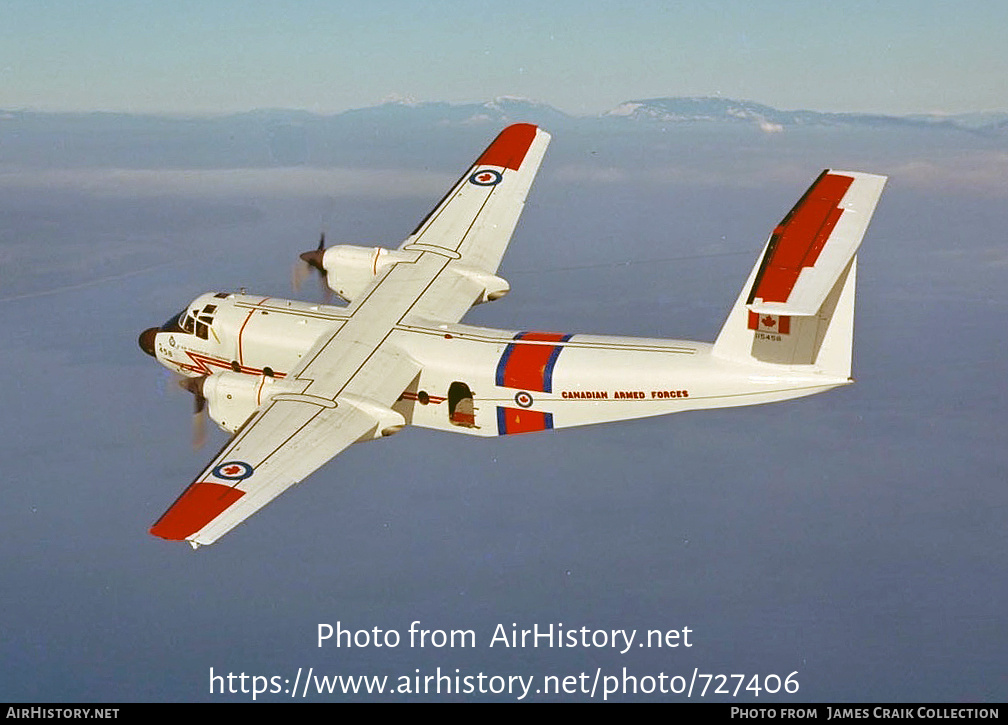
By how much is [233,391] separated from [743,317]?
13463 millimetres

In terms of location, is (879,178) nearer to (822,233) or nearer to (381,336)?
(822,233)

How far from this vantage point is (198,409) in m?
38.3

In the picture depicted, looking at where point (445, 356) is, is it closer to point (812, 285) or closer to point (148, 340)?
point (148, 340)

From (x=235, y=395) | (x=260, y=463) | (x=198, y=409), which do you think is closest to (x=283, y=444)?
(x=260, y=463)

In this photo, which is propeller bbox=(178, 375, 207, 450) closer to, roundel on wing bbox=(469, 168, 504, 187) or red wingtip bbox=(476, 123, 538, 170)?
roundel on wing bbox=(469, 168, 504, 187)

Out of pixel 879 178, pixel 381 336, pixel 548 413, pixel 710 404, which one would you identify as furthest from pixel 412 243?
pixel 879 178

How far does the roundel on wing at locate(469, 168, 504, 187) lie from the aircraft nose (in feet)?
37.9

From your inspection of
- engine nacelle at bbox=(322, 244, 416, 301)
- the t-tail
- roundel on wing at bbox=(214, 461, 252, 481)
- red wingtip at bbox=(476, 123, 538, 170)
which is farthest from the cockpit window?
the t-tail

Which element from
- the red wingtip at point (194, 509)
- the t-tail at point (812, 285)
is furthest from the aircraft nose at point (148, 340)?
the t-tail at point (812, 285)

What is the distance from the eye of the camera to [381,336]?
39938 millimetres

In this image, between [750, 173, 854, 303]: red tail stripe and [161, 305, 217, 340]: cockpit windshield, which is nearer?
[750, 173, 854, 303]: red tail stripe

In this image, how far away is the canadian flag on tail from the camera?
35.8 meters

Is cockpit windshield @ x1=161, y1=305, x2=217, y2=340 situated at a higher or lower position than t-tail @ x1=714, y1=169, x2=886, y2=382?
lower

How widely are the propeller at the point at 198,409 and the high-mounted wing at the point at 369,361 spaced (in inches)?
81.8
